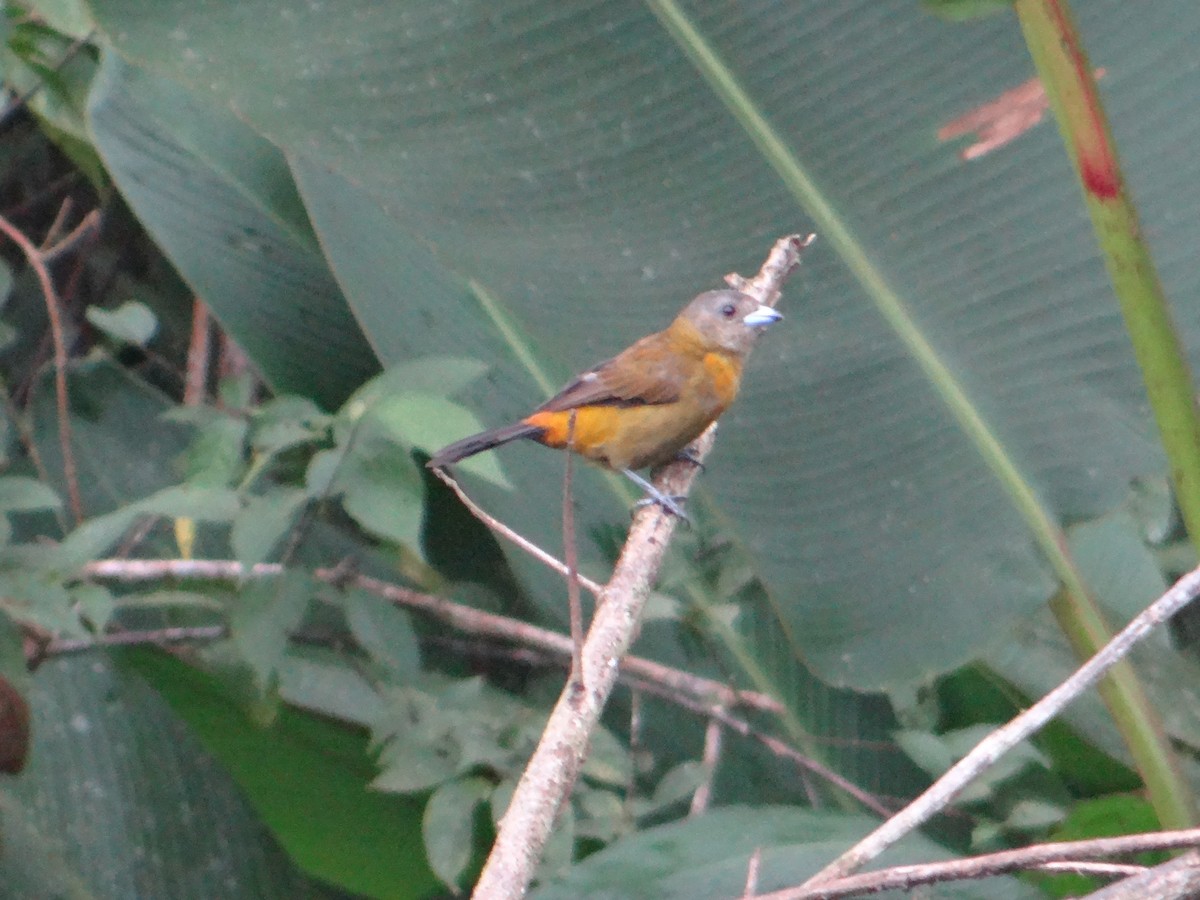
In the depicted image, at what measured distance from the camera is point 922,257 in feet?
6.66

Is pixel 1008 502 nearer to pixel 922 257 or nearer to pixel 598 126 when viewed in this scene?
pixel 922 257

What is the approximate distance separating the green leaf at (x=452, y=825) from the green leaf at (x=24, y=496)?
765mm

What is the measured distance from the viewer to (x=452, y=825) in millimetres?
2078

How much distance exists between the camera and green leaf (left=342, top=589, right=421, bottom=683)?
7.15ft

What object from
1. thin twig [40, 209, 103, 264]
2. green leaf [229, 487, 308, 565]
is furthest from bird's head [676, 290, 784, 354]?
thin twig [40, 209, 103, 264]

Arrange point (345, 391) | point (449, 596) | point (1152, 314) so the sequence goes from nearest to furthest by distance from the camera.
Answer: point (1152, 314) < point (449, 596) < point (345, 391)

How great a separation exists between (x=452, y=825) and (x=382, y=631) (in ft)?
1.10

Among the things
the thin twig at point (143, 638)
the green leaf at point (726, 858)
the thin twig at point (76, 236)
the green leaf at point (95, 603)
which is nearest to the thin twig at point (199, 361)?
the thin twig at point (76, 236)

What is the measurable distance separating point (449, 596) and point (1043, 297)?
1.25 metres

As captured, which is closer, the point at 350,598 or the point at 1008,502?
the point at 1008,502

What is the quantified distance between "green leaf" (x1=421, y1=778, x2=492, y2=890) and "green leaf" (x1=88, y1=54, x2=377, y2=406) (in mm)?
1036

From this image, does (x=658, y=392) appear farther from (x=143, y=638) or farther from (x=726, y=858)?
(x=143, y=638)

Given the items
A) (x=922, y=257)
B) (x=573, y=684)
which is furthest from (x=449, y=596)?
(x=573, y=684)

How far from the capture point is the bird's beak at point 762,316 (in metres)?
2.07
